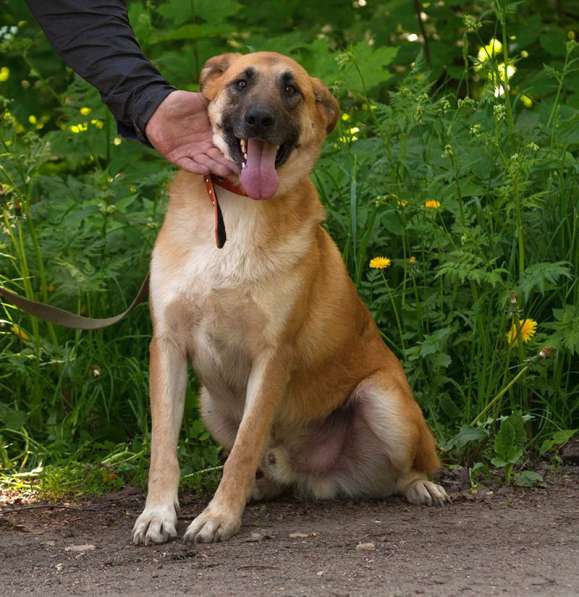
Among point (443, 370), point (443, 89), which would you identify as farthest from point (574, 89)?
point (443, 370)

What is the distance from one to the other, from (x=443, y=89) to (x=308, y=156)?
3.22 meters

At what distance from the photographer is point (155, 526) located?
154 inches

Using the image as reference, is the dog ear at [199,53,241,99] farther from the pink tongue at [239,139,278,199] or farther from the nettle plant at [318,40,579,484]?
the nettle plant at [318,40,579,484]

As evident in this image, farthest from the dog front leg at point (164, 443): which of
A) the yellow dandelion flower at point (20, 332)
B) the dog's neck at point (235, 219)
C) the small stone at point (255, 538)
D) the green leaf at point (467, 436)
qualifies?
the yellow dandelion flower at point (20, 332)

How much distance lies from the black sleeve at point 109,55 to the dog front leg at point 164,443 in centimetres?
80

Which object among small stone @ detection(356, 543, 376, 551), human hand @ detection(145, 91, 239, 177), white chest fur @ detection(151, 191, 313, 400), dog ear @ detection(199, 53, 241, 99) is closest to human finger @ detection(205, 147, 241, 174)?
human hand @ detection(145, 91, 239, 177)

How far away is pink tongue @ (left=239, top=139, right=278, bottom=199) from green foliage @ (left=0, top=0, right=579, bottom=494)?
87cm

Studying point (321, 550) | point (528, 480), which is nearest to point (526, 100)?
point (528, 480)

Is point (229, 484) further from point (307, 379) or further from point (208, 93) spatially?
point (208, 93)

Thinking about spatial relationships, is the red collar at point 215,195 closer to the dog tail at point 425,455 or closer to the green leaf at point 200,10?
the dog tail at point 425,455

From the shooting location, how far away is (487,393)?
16.1 ft

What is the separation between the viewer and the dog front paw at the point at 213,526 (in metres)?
Answer: 3.87

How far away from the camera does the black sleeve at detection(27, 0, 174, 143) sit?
166 inches

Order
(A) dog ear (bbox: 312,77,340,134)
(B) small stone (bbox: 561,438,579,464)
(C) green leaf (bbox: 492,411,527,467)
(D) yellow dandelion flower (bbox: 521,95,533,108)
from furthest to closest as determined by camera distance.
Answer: (D) yellow dandelion flower (bbox: 521,95,533,108) → (B) small stone (bbox: 561,438,579,464) → (C) green leaf (bbox: 492,411,527,467) → (A) dog ear (bbox: 312,77,340,134)
